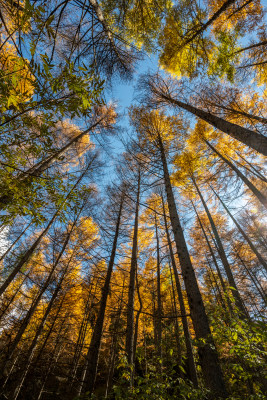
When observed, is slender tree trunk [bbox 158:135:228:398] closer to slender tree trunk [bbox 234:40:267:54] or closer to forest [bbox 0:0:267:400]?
forest [bbox 0:0:267:400]

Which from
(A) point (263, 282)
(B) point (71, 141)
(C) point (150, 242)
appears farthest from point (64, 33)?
(A) point (263, 282)

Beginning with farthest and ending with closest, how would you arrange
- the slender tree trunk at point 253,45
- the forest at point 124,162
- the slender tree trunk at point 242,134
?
Result: the slender tree trunk at point 253,45 → the slender tree trunk at point 242,134 → the forest at point 124,162

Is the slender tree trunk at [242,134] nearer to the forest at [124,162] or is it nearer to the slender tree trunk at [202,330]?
the forest at [124,162]

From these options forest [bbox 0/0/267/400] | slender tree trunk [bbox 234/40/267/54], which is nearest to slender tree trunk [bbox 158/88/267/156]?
forest [bbox 0/0/267/400]

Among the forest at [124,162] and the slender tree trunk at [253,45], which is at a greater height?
the slender tree trunk at [253,45]

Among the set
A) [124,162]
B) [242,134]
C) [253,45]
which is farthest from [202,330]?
[253,45]

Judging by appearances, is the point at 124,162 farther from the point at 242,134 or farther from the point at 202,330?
the point at 202,330

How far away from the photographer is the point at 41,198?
9.20 feet

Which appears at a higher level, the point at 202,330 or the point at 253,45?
the point at 253,45

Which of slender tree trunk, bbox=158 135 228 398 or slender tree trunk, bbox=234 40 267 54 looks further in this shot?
slender tree trunk, bbox=234 40 267 54

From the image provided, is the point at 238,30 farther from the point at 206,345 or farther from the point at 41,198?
the point at 206,345

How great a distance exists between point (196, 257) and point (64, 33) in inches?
626

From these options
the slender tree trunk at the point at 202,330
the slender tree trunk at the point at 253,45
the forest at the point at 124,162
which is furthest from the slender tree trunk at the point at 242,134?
the slender tree trunk at the point at 253,45

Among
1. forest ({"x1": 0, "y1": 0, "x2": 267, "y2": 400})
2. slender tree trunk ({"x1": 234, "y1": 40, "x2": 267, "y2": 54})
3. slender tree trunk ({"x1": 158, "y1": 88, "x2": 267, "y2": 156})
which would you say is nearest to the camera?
forest ({"x1": 0, "y1": 0, "x2": 267, "y2": 400})
